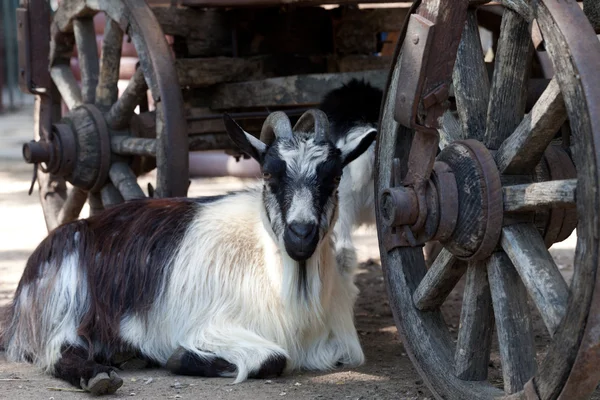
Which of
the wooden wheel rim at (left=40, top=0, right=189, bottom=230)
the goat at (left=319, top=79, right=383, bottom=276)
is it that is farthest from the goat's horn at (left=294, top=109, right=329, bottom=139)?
the wooden wheel rim at (left=40, top=0, right=189, bottom=230)

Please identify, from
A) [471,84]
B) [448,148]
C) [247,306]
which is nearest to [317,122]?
[247,306]

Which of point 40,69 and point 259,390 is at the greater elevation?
point 40,69

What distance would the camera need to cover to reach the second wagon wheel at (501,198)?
2.65 metres

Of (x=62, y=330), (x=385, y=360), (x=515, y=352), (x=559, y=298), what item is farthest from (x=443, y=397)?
(x=62, y=330)

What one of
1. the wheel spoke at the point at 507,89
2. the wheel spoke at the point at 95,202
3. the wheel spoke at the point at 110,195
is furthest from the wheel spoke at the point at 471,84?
the wheel spoke at the point at 95,202

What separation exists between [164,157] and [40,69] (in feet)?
4.84

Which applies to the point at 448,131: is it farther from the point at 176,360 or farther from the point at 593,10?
the point at 176,360

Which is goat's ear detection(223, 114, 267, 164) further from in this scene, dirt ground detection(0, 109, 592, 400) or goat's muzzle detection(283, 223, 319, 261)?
dirt ground detection(0, 109, 592, 400)

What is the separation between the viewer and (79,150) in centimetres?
546

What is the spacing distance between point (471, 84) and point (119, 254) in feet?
6.76

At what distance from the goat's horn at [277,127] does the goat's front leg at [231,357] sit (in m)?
0.96

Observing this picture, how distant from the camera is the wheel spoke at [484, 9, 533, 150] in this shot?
3260mm

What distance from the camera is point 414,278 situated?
370cm

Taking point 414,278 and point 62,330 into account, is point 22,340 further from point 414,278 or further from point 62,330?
point 414,278
